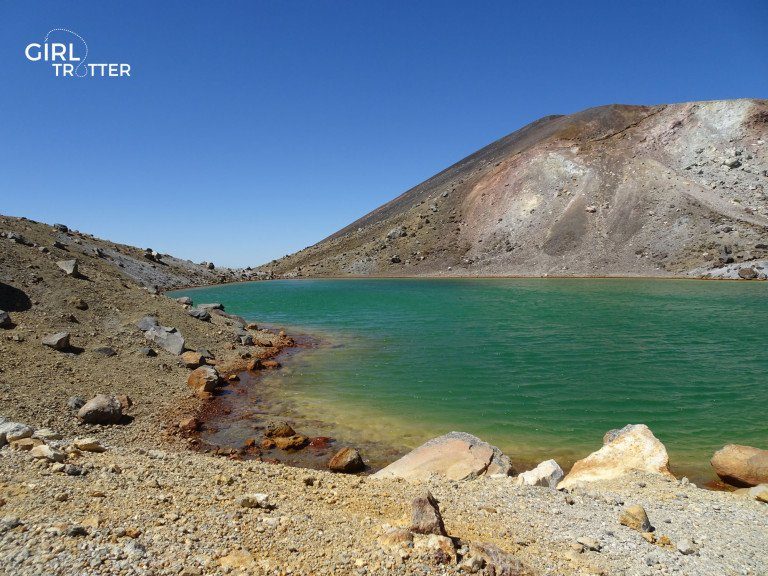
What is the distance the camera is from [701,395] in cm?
1655

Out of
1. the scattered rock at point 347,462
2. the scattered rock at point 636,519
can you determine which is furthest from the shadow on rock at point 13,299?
the scattered rock at point 636,519

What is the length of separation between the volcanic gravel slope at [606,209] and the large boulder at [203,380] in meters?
70.5

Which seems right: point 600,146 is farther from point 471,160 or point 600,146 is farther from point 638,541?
point 638,541

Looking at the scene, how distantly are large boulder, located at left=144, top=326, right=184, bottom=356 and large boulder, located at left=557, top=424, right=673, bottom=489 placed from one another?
55.7ft

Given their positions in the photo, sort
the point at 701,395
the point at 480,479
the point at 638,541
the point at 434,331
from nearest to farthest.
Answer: the point at 638,541 < the point at 480,479 < the point at 701,395 < the point at 434,331

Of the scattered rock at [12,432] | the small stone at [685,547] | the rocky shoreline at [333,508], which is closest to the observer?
the rocky shoreline at [333,508]

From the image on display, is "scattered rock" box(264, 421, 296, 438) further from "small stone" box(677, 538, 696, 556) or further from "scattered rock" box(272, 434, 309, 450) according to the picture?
"small stone" box(677, 538, 696, 556)

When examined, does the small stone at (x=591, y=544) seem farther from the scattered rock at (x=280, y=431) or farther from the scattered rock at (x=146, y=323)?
the scattered rock at (x=146, y=323)

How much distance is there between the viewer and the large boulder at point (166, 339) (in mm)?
20828

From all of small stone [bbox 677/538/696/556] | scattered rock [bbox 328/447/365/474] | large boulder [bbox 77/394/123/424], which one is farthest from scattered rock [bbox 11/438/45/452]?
small stone [bbox 677/538/696/556]

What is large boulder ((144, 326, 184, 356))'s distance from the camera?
820 inches

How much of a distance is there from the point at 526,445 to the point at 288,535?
8514 mm

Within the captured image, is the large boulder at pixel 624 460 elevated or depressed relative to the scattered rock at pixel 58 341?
depressed

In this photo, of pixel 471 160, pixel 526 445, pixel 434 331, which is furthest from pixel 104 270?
pixel 471 160
